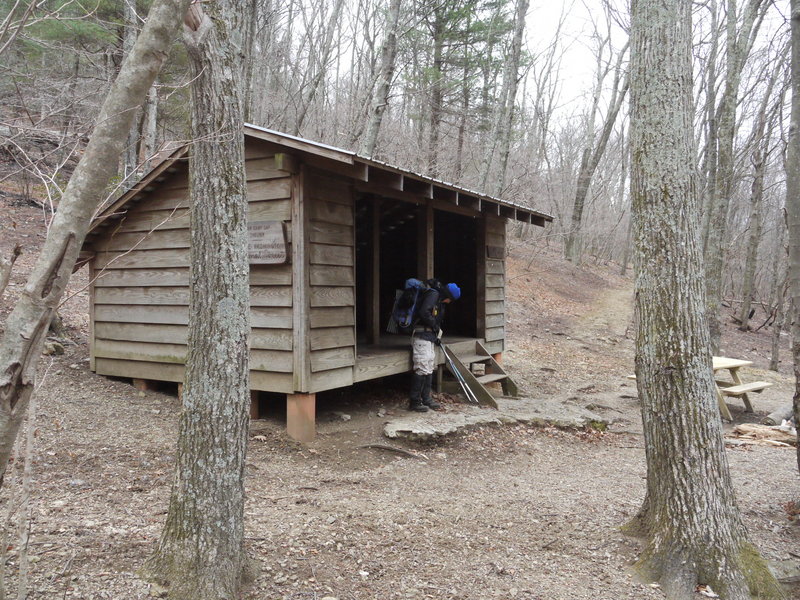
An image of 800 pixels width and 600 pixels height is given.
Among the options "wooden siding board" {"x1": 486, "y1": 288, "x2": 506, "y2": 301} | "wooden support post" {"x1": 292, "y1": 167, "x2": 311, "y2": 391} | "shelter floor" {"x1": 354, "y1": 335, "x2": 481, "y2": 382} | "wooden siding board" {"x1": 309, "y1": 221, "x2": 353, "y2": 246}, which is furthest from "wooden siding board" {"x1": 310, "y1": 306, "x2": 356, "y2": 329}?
"wooden siding board" {"x1": 486, "y1": 288, "x2": 506, "y2": 301}

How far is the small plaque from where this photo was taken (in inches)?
254

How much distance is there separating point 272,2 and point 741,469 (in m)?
17.0

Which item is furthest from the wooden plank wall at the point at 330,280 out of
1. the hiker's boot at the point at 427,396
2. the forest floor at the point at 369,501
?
the hiker's boot at the point at 427,396

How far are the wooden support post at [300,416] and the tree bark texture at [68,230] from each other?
457 centimetres

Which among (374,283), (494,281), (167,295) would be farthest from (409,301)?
(167,295)

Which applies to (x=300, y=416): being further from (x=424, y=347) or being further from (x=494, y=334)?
(x=494, y=334)

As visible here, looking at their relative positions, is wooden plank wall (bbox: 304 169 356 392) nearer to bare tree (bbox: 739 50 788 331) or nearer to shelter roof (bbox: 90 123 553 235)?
shelter roof (bbox: 90 123 553 235)

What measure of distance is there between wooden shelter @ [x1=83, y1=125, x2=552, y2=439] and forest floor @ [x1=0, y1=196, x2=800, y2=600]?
24.6 inches

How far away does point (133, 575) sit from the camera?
126 inches

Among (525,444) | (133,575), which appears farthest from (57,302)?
(525,444)

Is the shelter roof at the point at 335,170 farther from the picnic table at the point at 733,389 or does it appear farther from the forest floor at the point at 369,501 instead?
the picnic table at the point at 733,389

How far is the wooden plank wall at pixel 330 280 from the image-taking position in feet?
21.7

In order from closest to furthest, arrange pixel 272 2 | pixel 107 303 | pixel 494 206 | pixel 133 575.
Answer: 1. pixel 133 575
2. pixel 107 303
3. pixel 494 206
4. pixel 272 2

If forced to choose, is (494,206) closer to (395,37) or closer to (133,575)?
(395,37)
